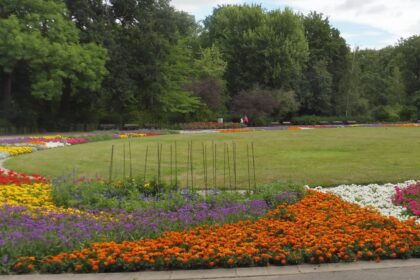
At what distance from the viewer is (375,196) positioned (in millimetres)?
10266

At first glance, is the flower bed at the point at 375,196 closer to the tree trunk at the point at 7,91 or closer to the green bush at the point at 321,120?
the tree trunk at the point at 7,91

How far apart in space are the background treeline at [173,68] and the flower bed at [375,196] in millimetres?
26668

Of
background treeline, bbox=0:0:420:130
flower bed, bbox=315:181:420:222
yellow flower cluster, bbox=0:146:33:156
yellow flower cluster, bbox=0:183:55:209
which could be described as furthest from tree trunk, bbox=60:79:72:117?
flower bed, bbox=315:181:420:222

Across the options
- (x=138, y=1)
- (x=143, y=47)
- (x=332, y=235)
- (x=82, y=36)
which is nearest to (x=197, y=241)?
(x=332, y=235)

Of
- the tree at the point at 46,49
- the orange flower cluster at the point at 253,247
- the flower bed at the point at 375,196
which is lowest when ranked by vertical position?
the flower bed at the point at 375,196

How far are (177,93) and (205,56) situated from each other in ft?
22.1

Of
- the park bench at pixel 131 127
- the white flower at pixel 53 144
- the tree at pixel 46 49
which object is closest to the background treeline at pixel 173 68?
the tree at pixel 46 49

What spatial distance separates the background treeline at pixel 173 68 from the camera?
3494 centimetres

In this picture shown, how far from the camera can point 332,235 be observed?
641cm

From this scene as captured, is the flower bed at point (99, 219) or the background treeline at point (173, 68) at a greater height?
the background treeline at point (173, 68)

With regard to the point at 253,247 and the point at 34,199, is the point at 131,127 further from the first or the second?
the point at 253,247

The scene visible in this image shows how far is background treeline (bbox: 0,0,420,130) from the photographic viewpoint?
115ft

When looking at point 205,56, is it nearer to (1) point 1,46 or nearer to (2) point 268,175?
(1) point 1,46

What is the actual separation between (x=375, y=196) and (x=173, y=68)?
1738 inches
